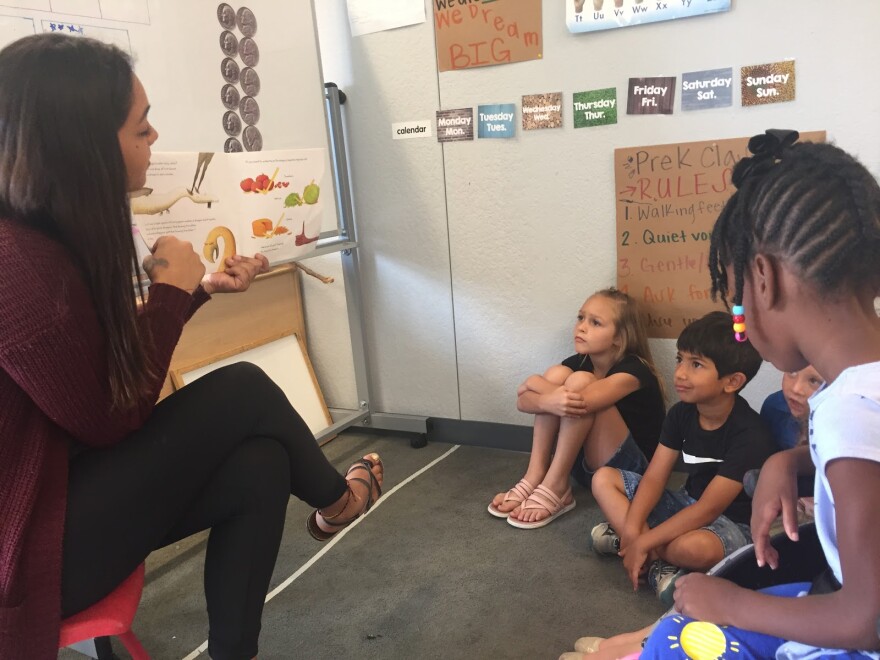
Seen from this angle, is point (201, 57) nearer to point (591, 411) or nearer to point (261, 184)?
point (261, 184)

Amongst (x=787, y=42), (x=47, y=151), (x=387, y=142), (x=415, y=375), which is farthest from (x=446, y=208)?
(x=47, y=151)

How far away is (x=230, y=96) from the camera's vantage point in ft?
5.71

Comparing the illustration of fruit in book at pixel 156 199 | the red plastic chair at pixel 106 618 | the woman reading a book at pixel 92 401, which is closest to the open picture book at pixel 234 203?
the illustration of fruit in book at pixel 156 199

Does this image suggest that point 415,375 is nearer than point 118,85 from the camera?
No

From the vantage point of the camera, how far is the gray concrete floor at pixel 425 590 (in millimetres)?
1318

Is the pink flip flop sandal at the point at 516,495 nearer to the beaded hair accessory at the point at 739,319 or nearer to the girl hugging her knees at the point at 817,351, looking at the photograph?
the girl hugging her knees at the point at 817,351

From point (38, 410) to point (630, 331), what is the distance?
141 centimetres

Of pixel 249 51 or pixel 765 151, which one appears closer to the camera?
pixel 765 151

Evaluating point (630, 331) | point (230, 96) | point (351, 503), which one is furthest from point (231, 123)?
point (630, 331)

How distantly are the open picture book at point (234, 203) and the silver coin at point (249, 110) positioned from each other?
13cm

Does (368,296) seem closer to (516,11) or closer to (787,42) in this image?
(516,11)

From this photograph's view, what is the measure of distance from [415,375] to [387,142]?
2.55ft

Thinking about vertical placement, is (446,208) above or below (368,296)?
above

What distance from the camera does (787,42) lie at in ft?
5.39
